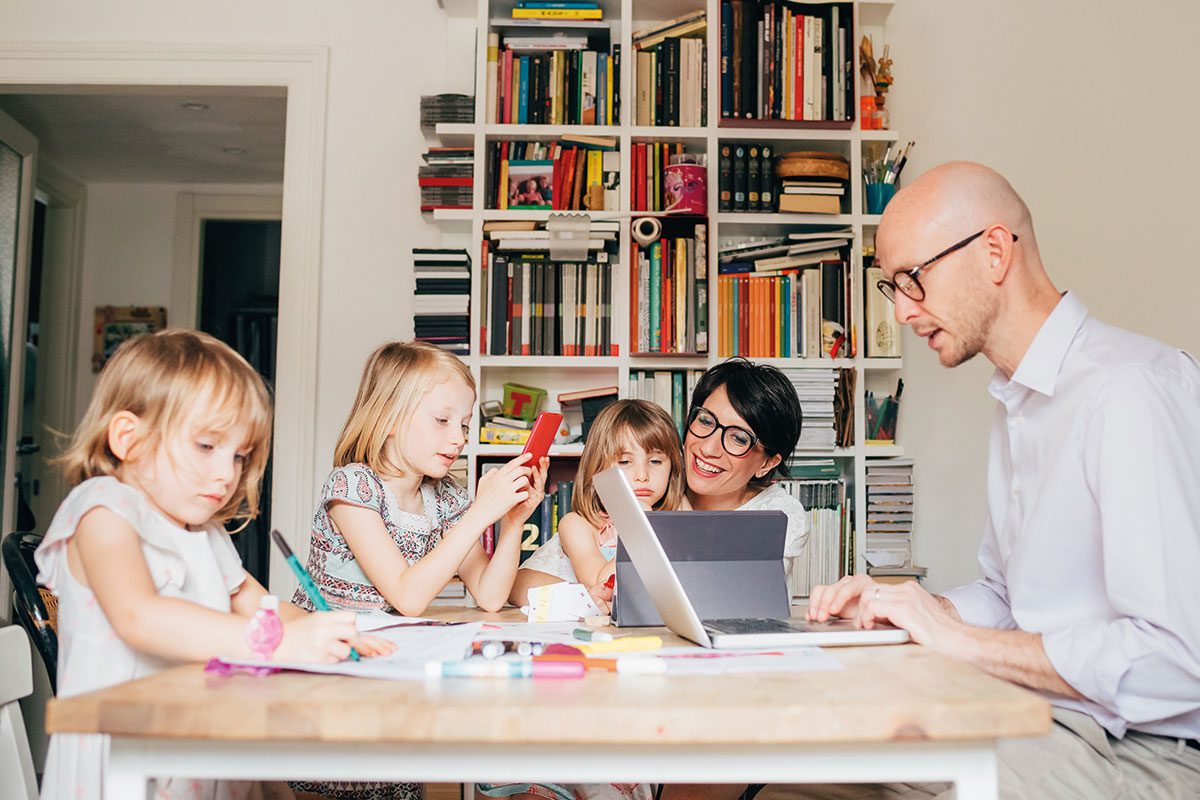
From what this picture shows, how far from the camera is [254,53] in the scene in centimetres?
351

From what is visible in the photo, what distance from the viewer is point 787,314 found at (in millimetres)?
3285

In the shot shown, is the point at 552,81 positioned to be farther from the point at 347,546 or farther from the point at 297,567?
the point at 297,567

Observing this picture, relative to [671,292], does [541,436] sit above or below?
below

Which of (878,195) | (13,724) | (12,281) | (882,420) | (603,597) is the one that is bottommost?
(13,724)

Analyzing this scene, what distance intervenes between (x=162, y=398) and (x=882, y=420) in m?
2.59

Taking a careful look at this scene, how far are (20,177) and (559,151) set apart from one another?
2.44 meters

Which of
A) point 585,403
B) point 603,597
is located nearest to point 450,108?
point 585,403

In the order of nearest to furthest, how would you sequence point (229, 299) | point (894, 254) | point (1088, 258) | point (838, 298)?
point (894, 254), point (1088, 258), point (838, 298), point (229, 299)

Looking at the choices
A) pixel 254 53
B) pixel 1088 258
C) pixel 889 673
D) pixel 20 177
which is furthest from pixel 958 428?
pixel 20 177

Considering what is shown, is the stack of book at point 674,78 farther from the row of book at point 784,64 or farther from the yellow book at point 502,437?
the yellow book at point 502,437

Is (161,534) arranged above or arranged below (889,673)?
above

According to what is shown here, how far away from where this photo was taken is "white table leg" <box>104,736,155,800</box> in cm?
82

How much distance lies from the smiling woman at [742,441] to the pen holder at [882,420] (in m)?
1.16

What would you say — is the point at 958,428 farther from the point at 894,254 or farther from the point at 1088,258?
the point at 894,254
